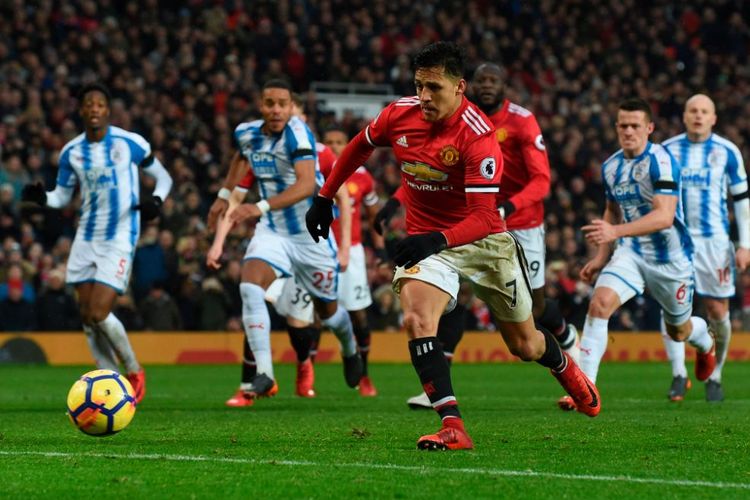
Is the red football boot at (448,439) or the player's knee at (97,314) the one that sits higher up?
the player's knee at (97,314)

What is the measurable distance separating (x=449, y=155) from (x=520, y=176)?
3.70 m

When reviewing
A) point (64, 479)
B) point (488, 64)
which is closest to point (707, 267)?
point (488, 64)

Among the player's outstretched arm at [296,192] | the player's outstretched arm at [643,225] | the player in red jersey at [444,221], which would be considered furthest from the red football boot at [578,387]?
the player's outstretched arm at [296,192]

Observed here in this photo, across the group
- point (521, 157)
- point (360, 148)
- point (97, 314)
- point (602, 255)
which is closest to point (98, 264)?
point (97, 314)

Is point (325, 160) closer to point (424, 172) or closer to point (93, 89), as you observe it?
point (93, 89)

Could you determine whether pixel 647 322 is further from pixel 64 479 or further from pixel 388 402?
pixel 64 479

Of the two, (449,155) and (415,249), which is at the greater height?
(449,155)

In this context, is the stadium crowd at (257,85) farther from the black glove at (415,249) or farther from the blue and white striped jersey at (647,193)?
the black glove at (415,249)

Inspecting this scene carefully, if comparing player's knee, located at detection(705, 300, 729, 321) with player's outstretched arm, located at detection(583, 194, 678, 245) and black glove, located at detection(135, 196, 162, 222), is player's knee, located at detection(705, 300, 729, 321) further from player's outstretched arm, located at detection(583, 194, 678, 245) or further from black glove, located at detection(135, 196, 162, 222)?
black glove, located at detection(135, 196, 162, 222)

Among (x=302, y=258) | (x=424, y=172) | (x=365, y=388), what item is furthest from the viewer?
(x=365, y=388)

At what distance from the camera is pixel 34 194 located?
11.1 m

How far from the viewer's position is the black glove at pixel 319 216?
7602mm

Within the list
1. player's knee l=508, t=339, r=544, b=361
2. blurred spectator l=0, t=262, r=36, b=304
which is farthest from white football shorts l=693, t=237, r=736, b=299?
blurred spectator l=0, t=262, r=36, b=304

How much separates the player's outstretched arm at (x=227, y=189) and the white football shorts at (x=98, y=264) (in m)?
0.84
